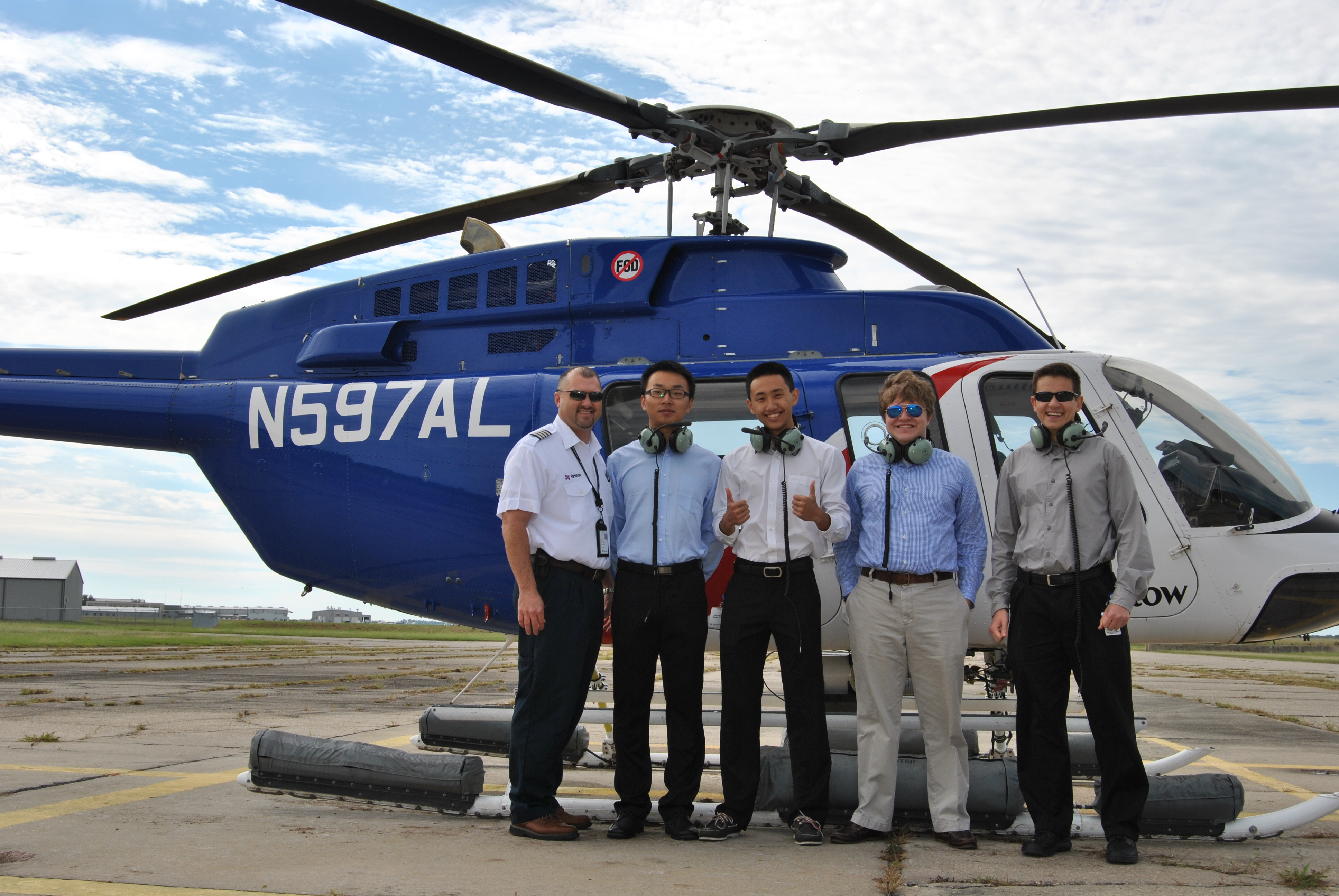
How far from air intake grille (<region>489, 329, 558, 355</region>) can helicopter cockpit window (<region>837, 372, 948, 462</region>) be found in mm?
2049

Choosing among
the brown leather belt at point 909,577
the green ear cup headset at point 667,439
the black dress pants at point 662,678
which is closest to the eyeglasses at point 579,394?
the green ear cup headset at point 667,439

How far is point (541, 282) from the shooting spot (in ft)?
21.5

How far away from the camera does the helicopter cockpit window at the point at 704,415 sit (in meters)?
5.81

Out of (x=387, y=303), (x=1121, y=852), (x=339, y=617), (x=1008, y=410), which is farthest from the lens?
(x=339, y=617)

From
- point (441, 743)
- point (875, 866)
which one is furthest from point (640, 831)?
point (441, 743)

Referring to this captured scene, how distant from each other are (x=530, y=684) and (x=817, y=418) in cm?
241

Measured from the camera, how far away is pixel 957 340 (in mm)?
6102

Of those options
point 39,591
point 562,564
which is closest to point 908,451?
point 562,564

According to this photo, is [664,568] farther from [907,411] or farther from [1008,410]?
[1008,410]

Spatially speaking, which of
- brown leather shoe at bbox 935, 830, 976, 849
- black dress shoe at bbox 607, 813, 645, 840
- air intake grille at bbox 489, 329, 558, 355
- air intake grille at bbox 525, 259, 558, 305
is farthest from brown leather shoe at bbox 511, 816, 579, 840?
air intake grille at bbox 525, 259, 558, 305

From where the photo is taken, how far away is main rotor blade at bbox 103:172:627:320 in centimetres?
717

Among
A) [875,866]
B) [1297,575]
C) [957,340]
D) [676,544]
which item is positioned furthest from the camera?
[957,340]

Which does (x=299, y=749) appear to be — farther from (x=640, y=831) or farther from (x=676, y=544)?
(x=676, y=544)

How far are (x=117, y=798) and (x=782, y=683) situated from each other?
3575mm
